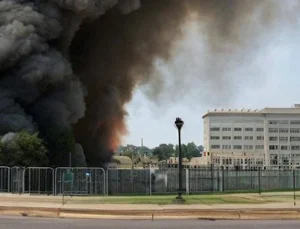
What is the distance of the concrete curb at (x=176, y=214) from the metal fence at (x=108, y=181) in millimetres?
8325

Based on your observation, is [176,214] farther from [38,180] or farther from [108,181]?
[38,180]

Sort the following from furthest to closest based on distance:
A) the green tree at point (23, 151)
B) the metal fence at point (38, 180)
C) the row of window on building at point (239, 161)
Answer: the row of window on building at point (239, 161), the green tree at point (23, 151), the metal fence at point (38, 180)

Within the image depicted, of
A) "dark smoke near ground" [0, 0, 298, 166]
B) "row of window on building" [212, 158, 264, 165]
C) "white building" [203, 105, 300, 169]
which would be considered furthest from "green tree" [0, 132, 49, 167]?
"white building" [203, 105, 300, 169]

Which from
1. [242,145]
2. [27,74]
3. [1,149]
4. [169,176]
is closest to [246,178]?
[169,176]

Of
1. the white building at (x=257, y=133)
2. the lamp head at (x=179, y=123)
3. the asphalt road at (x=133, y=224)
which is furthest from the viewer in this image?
the white building at (x=257, y=133)

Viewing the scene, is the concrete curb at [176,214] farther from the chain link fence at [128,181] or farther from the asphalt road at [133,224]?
the chain link fence at [128,181]

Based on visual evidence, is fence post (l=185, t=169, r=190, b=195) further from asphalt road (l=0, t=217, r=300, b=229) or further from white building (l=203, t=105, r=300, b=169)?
white building (l=203, t=105, r=300, b=169)

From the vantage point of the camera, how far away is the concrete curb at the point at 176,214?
14055 millimetres

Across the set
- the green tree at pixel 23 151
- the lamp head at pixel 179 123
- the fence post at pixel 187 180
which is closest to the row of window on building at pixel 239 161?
the green tree at pixel 23 151

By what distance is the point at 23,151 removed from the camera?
1281 inches

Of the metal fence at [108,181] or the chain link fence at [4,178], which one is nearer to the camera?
the metal fence at [108,181]

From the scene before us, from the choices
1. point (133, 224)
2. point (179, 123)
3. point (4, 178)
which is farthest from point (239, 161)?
point (133, 224)

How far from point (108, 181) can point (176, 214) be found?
1166 centimetres

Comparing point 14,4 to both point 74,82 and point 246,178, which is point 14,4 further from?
point 246,178
